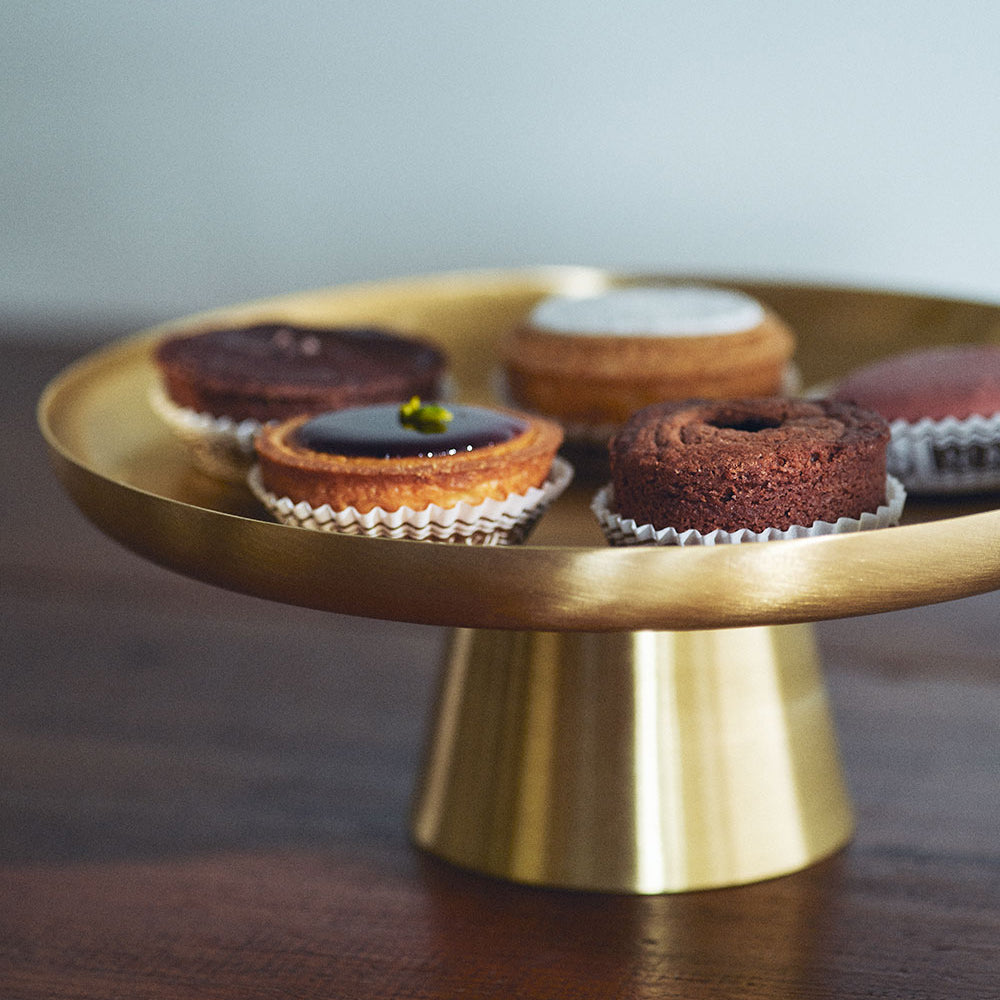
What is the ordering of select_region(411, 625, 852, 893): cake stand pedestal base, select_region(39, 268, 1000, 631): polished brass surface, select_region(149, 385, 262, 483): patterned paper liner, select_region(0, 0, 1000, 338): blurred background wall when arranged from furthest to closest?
select_region(0, 0, 1000, 338): blurred background wall, select_region(149, 385, 262, 483): patterned paper liner, select_region(411, 625, 852, 893): cake stand pedestal base, select_region(39, 268, 1000, 631): polished brass surface

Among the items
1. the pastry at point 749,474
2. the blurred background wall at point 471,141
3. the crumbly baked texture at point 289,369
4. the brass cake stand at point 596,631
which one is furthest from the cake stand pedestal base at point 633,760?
the blurred background wall at point 471,141

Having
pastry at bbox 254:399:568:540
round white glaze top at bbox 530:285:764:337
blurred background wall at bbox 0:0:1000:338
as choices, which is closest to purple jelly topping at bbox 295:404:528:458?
pastry at bbox 254:399:568:540

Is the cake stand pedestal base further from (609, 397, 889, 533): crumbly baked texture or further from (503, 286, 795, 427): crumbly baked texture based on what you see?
(503, 286, 795, 427): crumbly baked texture

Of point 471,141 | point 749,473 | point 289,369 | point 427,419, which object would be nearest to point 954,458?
point 749,473

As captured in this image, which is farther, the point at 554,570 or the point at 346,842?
the point at 346,842

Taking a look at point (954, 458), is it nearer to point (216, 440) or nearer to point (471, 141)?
point (216, 440)

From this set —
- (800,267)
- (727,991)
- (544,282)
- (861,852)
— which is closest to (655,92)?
(800,267)

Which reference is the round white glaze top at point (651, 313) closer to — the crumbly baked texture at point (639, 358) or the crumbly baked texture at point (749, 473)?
the crumbly baked texture at point (639, 358)
